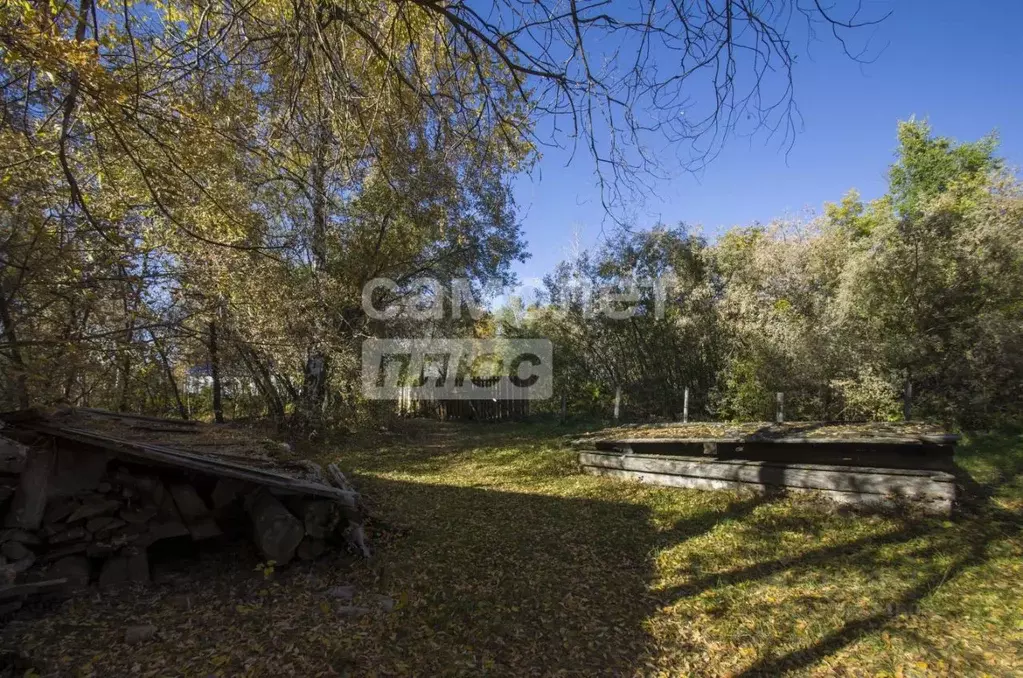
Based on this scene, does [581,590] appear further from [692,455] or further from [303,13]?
[303,13]

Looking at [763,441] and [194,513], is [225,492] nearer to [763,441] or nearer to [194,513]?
[194,513]

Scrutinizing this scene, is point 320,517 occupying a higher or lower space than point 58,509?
lower

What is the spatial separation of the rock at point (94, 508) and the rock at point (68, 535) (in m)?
0.06

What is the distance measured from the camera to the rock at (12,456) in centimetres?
325

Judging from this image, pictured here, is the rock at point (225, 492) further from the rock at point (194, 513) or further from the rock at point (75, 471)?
the rock at point (75, 471)

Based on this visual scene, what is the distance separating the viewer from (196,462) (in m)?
3.73

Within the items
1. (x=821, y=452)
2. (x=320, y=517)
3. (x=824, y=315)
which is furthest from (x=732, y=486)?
(x=824, y=315)

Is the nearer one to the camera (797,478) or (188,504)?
(188,504)

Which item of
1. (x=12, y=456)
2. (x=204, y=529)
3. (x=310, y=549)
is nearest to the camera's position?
(x=12, y=456)

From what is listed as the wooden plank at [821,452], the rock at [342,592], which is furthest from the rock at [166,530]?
the wooden plank at [821,452]

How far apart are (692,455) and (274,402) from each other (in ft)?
27.6

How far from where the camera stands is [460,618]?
333 cm

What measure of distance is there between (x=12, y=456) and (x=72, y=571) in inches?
34.8

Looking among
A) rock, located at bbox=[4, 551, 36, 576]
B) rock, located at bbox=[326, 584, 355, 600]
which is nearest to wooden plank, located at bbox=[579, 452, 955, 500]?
rock, located at bbox=[326, 584, 355, 600]
